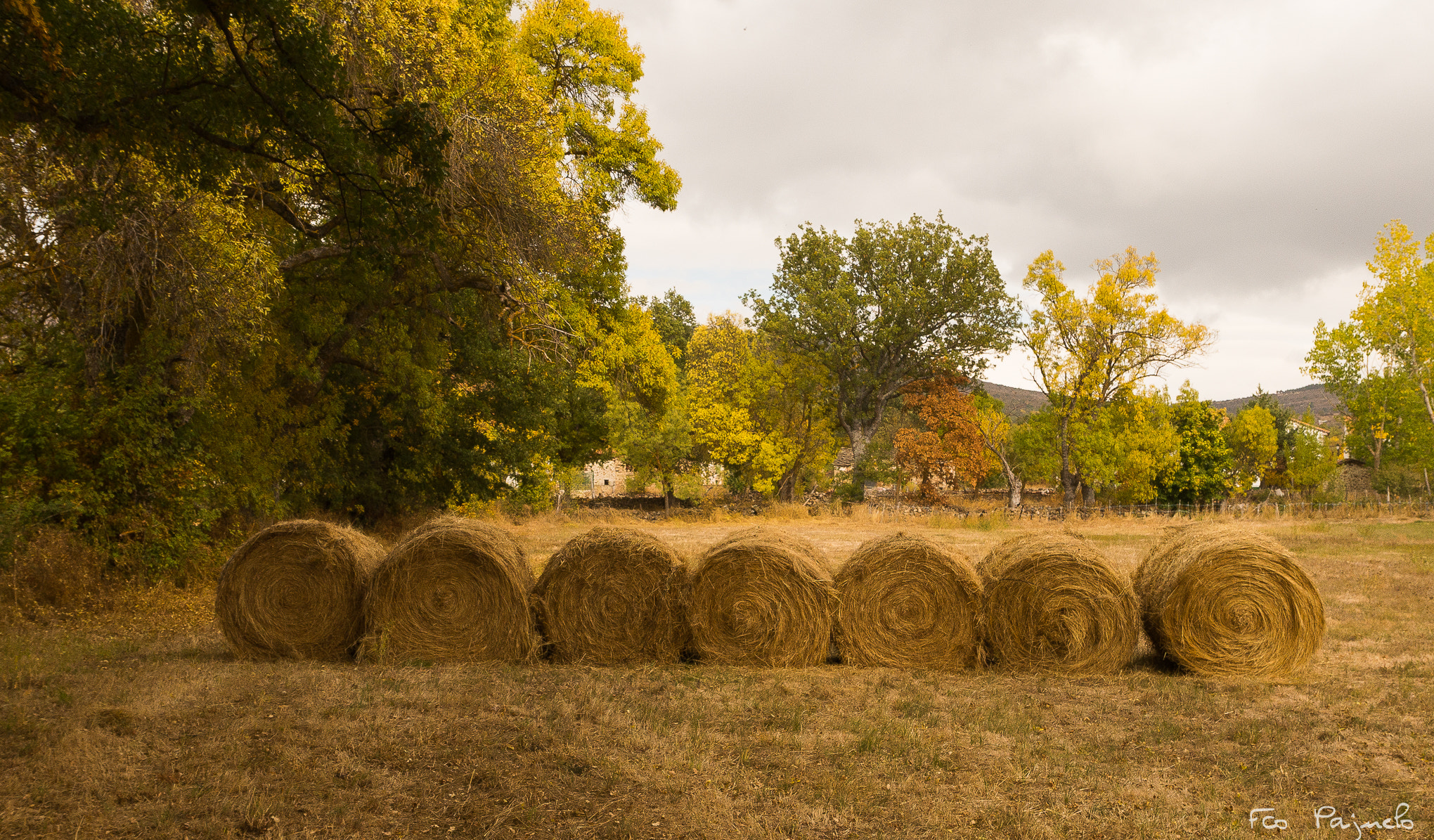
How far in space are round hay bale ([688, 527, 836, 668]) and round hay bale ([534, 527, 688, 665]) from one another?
252 mm

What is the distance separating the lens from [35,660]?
7648 mm

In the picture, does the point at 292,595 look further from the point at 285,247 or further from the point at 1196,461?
the point at 1196,461

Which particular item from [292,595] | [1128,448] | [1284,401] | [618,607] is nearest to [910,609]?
[618,607]

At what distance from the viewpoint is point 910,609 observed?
27.6ft

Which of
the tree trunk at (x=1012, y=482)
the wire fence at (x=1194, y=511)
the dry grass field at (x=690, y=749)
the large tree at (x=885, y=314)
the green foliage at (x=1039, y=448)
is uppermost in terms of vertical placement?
the large tree at (x=885, y=314)

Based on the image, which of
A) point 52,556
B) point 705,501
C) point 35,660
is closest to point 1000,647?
point 35,660

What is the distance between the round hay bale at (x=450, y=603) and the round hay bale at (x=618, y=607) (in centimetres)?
36

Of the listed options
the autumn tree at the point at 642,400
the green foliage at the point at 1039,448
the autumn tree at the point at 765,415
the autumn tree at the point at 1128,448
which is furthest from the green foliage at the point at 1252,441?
the autumn tree at the point at 642,400

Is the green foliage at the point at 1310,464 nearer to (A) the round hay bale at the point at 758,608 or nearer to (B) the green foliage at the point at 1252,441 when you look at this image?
(B) the green foliage at the point at 1252,441

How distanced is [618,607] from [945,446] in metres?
29.7

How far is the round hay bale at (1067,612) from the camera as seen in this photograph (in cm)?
807

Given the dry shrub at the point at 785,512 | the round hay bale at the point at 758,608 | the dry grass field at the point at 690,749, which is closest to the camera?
the dry grass field at the point at 690,749

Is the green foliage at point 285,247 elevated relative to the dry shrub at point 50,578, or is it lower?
elevated

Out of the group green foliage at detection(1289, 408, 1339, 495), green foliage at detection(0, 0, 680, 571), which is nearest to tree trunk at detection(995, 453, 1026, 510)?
green foliage at detection(0, 0, 680, 571)
